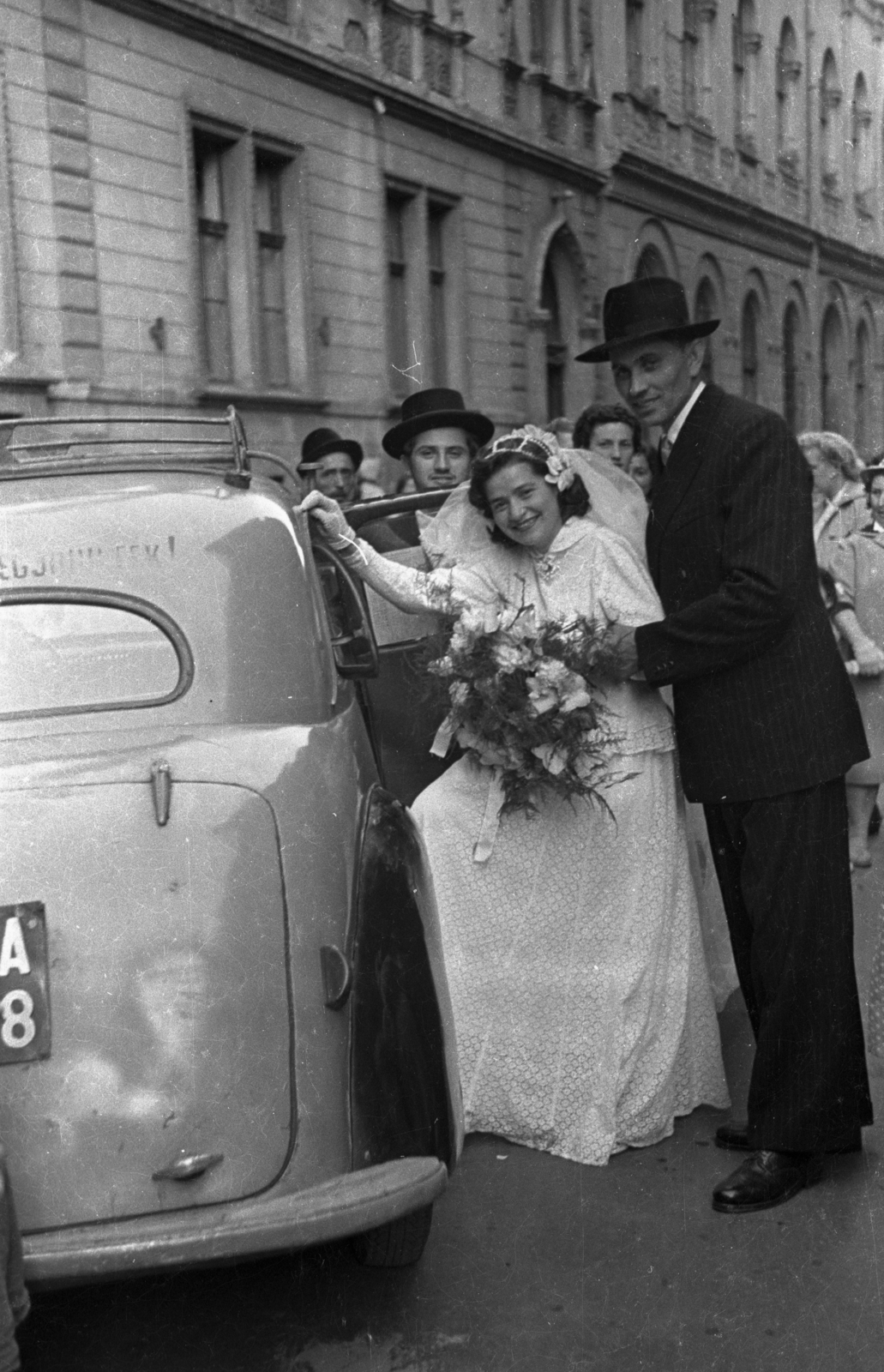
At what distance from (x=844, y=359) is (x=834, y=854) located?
109 ft

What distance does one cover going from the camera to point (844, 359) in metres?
36.5

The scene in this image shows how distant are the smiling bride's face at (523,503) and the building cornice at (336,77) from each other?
11.5 metres

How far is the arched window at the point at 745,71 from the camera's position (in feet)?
91.7

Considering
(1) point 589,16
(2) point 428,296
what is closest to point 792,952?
(2) point 428,296

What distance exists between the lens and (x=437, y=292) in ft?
71.1

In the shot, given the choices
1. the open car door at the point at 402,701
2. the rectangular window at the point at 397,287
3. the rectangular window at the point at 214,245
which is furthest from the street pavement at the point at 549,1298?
the rectangular window at the point at 397,287

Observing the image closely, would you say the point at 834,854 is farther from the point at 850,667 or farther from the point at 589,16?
the point at 589,16

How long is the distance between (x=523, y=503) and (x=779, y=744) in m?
1.04

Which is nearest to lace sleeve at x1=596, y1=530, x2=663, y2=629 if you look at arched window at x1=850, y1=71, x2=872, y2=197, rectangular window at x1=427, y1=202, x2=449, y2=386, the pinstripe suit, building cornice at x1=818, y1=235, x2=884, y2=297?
the pinstripe suit

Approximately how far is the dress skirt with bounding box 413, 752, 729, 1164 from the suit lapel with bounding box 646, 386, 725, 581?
75cm

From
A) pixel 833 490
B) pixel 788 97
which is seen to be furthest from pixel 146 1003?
pixel 788 97

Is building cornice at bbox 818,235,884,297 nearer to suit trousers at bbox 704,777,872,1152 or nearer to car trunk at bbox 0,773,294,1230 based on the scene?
suit trousers at bbox 704,777,872,1152

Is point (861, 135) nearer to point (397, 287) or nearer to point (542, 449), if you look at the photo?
point (397, 287)

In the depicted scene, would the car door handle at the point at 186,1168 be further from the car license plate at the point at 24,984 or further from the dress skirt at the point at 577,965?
the dress skirt at the point at 577,965
